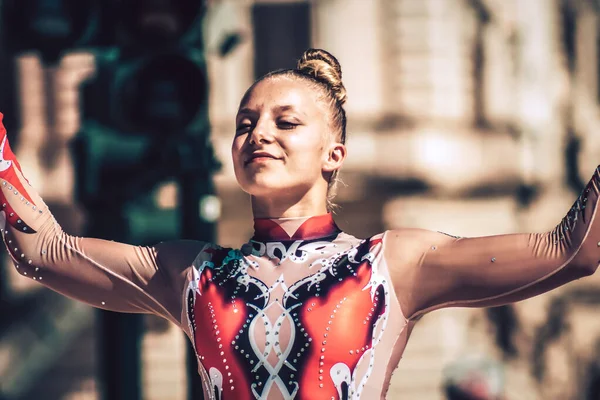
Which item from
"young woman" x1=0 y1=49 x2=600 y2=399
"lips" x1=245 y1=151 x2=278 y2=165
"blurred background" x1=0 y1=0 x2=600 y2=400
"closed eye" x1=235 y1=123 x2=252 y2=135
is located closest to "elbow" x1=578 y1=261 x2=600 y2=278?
"young woman" x1=0 y1=49 x2=600 y2=399

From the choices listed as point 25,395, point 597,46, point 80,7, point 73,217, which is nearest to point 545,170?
point 597,46

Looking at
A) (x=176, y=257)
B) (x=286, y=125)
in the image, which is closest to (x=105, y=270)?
(x=176, y=257)

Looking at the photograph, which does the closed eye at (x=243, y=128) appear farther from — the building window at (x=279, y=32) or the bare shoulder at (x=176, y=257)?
the building window at (x=279, y=32)

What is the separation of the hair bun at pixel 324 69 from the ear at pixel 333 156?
0.49ft

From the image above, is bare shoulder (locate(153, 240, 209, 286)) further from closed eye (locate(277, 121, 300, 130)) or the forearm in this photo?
closed eye (locate(277, 121, 300, 130))

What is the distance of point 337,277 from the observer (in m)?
2.50

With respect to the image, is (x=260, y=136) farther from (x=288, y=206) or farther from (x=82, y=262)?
(x=82, y=262)

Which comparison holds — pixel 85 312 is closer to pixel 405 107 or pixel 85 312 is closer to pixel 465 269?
pixel 405 107

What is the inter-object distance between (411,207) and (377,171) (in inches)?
25.8

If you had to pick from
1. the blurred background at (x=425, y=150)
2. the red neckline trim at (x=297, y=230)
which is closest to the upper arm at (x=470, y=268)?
the red neckline trim at (x=297, y=230)

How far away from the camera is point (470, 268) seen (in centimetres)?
239

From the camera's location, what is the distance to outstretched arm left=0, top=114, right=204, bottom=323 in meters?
2.59

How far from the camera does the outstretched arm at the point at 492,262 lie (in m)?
2.30

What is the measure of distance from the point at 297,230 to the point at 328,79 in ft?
1.45
